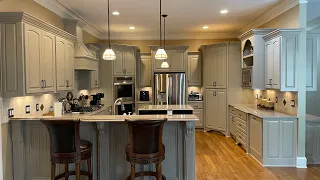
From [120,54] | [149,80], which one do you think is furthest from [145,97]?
[120,54]

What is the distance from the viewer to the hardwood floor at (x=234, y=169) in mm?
3984

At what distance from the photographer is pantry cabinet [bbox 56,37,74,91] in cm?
436

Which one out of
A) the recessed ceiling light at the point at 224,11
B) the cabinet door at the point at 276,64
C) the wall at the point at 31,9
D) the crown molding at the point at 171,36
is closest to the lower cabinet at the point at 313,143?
the cabinet door at the point at 276,64

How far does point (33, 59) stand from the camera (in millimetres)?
3508

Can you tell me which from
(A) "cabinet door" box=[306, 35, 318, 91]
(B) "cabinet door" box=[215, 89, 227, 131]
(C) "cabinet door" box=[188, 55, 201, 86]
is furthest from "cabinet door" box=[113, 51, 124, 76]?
(A) "cabinet door" box=[306, 35, 318, 91]

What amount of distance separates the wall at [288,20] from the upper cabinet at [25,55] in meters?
4.22

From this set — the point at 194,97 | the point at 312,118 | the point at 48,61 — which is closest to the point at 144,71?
the point at 194,97

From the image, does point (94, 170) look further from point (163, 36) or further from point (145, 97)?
point (163, 36)

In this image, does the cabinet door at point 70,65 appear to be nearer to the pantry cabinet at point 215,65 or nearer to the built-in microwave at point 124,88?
the built-in microwave at point 124,88

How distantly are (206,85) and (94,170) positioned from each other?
16.0 feet

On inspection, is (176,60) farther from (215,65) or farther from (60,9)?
(60,9)

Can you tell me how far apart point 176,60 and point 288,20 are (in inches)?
136

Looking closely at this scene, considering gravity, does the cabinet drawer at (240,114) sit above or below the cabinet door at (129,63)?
below

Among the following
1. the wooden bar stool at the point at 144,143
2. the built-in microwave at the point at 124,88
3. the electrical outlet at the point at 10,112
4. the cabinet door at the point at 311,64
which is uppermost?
the cabinet door at the point at 311,64
